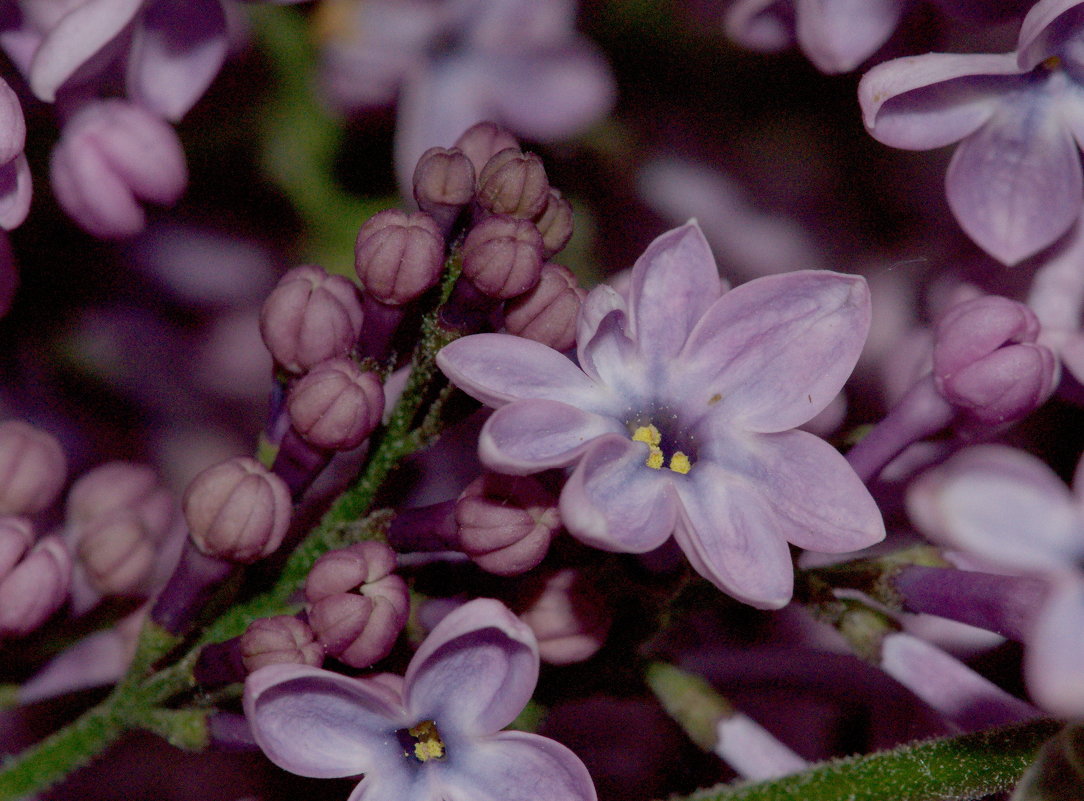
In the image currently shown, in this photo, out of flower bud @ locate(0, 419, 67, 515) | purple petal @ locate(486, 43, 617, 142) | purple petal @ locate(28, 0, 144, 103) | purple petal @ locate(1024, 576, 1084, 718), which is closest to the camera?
purple petal @ locate(1024, 576, 1084, 718)

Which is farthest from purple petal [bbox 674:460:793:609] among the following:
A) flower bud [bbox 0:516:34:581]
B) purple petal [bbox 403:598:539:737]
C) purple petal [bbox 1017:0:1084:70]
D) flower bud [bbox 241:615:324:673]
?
flower bud [bbox 0:516:34:581]

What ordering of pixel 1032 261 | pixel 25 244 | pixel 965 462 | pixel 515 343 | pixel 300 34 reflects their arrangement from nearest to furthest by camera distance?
pixel 965 462 < pixel 515 343 < pixel 1032 261 < pixel 25 244 < pixel 300 34

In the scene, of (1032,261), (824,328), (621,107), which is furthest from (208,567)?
(621,107)

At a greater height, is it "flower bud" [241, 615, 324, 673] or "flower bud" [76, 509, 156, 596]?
"flower bud" [241, 615, 324, 673]

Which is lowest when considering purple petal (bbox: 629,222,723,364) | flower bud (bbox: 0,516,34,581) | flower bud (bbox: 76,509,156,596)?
flower bud (bbox: 76,509,156,596)

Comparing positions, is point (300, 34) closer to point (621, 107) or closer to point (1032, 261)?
point (621, 107)

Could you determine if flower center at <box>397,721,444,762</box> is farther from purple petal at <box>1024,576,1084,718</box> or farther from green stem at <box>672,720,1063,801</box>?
purple petal at <box>1024,576,1084,718</box>

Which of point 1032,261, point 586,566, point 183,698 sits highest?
point 1032,261

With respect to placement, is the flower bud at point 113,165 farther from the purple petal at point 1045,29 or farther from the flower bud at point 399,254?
the purple petal at point 1045,29
